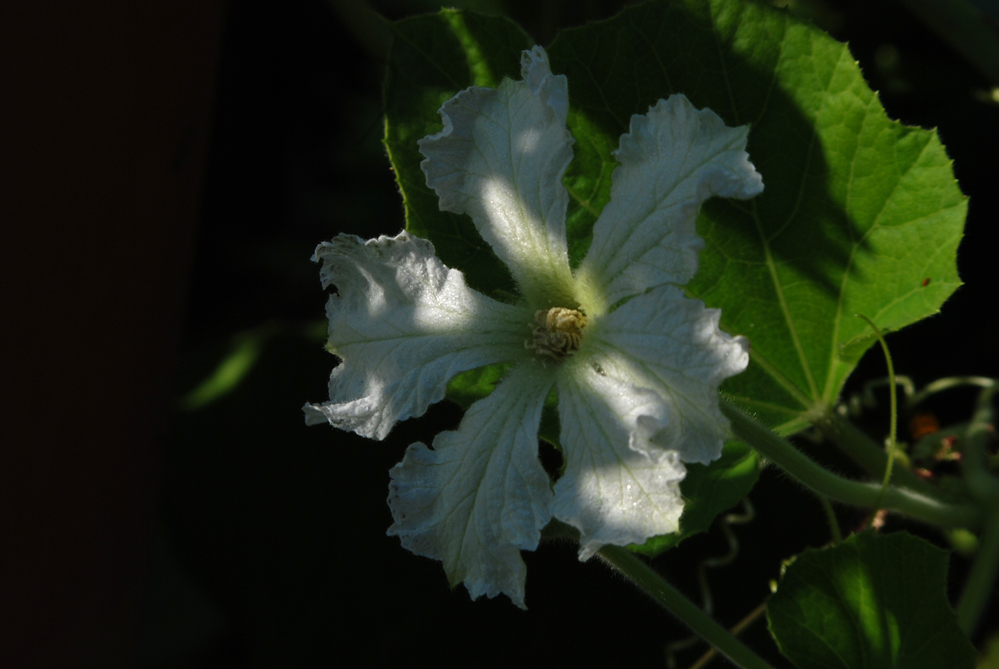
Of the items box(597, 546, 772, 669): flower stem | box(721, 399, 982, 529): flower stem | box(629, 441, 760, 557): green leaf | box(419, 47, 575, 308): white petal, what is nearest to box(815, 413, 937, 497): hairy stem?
box(721, 399, 982, 529): flower stem

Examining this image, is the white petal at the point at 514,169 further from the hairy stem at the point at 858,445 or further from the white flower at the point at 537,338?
the hairy stem at the point at 858,445

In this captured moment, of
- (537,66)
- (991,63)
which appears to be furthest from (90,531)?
(991,63)

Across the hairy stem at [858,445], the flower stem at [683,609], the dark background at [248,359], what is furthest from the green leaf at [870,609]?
the dark background at [248,359]

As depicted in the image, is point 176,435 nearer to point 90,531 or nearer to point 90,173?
point 90,531

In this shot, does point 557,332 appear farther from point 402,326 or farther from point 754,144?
point 754,144

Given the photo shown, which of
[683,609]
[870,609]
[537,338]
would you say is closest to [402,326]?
[537,338]

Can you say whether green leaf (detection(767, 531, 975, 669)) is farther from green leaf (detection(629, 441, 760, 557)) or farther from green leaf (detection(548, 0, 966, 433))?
green leaf (detection(548, 0, 966, 433))
